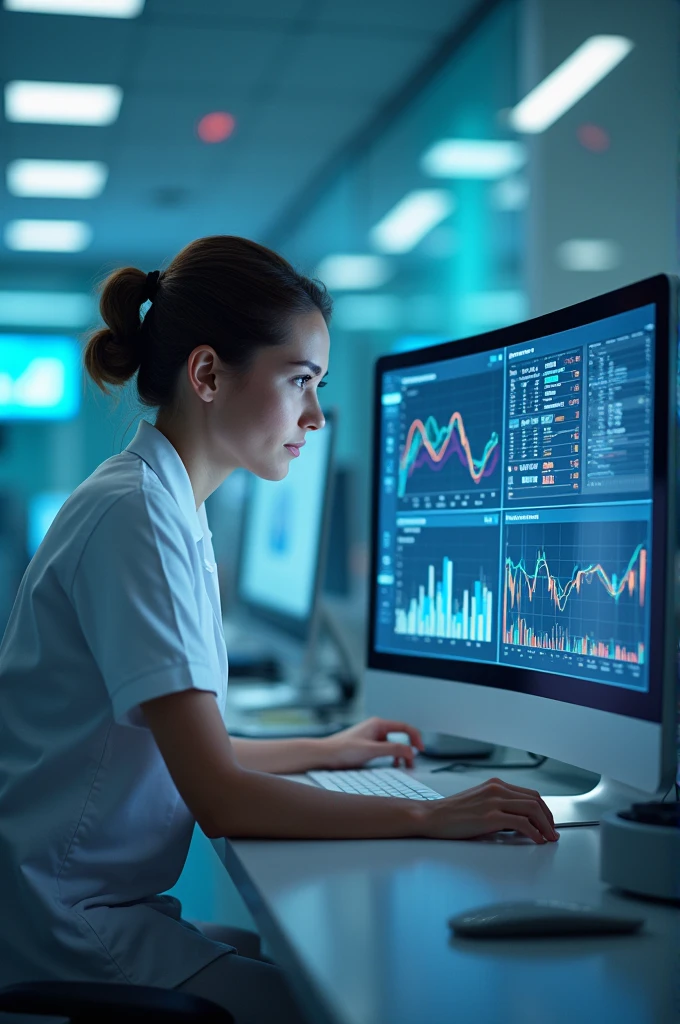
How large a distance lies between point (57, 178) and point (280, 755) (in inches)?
172

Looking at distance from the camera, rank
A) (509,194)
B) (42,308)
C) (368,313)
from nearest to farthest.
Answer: (509,194) → (368,313) → (42,308)

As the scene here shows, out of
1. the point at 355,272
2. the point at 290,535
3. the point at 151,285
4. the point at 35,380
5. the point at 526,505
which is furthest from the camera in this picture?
the point at 35,380

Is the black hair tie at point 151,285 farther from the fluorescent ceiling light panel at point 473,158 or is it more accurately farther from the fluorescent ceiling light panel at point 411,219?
the fluorescent ceiling light panel at point 411,219

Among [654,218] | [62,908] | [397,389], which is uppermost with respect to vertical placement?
[654,218]

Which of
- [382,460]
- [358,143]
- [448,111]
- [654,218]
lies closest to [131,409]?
[382,460]

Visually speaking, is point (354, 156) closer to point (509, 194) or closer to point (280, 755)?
point (509, 194)

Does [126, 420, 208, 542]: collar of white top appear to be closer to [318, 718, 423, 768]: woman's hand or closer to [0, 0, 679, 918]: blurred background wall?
[0, 0, 679, 918]: blurred background wall

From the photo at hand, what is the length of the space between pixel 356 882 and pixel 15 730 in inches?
15.9

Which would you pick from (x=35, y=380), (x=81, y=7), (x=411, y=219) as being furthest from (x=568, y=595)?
(x=35, y=380)

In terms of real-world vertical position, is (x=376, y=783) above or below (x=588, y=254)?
below

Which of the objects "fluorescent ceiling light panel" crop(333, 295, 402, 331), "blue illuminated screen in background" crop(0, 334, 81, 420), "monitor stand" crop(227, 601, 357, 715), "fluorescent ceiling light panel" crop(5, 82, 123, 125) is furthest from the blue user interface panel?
"blue illuminated screen in background" crop(0, 334, 81, 420)

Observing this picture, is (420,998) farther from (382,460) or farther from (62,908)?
(382,460)

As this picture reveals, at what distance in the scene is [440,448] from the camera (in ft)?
4.37

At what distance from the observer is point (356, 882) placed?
851mm
